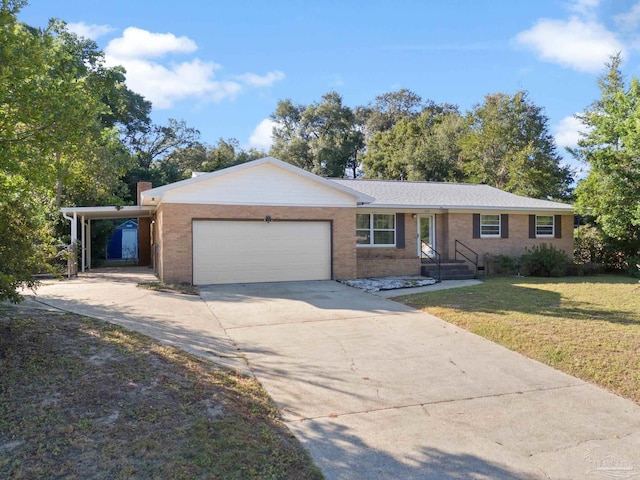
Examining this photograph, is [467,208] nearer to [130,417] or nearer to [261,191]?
[261,191]

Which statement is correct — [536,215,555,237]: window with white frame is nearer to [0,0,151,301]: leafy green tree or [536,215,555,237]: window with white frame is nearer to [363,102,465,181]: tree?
[363,102,465,181]: tree

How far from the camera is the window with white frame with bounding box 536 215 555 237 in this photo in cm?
1993

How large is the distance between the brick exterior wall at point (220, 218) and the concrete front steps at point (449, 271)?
9.91 ft

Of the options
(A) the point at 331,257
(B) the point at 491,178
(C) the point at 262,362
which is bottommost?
(C) the point at 262,362

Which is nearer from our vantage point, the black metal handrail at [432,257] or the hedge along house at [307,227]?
the hedge along house at [307,227]

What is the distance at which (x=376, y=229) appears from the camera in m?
17.9

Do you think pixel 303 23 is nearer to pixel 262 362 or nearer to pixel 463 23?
pixel 463 23

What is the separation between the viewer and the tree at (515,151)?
30578 mm

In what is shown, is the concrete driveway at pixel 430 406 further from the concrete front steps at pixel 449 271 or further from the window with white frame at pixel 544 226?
the window with white frame at pixel 544 226

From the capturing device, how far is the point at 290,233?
1517 cm

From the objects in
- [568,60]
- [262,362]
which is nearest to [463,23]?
[568,60]

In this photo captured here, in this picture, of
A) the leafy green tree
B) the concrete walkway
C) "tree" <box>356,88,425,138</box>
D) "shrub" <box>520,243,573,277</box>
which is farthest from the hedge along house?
"tree" <box>356,88,425,138</box>

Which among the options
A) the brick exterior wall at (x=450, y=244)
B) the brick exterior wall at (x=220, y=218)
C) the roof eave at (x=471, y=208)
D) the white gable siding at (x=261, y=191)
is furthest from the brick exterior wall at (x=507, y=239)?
the white gable siding at (x=261, y=191)

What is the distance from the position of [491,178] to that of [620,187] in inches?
621
